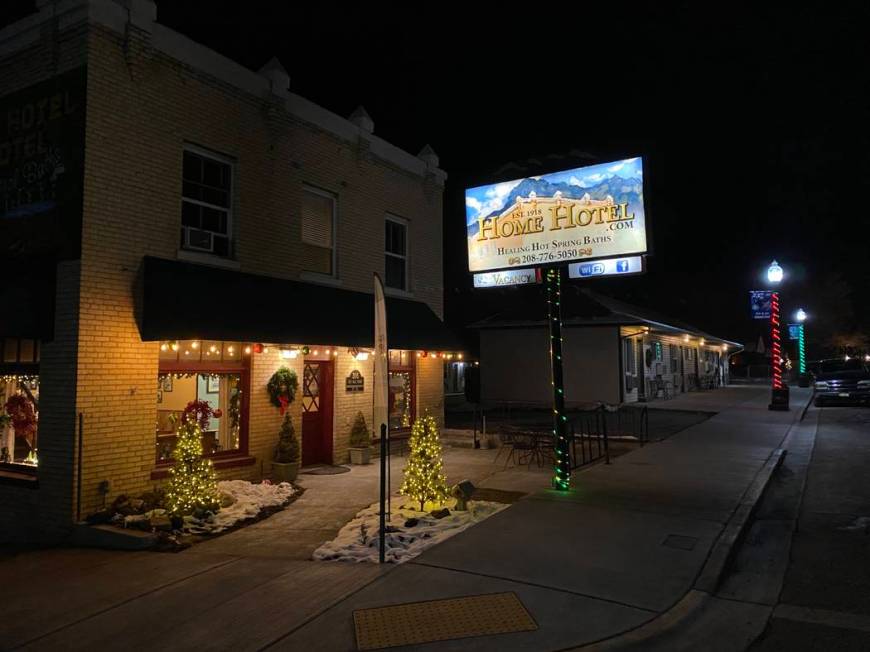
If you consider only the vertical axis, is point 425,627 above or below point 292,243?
below

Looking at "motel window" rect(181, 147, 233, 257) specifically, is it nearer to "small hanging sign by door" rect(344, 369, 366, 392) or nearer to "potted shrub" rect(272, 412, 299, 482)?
"potted shrub" rect(272, 412, 299, 482)

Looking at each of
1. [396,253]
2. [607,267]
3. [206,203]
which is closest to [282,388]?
[206,203]

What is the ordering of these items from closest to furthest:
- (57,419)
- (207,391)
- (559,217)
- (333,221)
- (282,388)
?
(57,419), (207,391), (559,217), (282,388), (333,221)

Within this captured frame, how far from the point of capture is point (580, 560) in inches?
247

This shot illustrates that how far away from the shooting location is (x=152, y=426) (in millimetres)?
8805

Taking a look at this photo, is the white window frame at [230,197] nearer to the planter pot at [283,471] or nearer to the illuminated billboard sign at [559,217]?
the planter pot at [283,471]

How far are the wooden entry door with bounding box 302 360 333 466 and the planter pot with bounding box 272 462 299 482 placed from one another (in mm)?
1444

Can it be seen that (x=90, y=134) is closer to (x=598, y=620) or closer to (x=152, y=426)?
(x=152, y=426)

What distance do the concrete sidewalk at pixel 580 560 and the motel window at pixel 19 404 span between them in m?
6.24

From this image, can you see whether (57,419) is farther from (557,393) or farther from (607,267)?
(607,267)

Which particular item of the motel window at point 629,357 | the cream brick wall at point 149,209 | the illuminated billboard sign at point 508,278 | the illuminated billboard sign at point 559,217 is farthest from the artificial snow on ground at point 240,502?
the motel window at point 629,357

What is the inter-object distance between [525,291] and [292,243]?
3529cm

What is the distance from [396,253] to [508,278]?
12.4 feet

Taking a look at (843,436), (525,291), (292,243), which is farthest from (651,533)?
(525,291)
